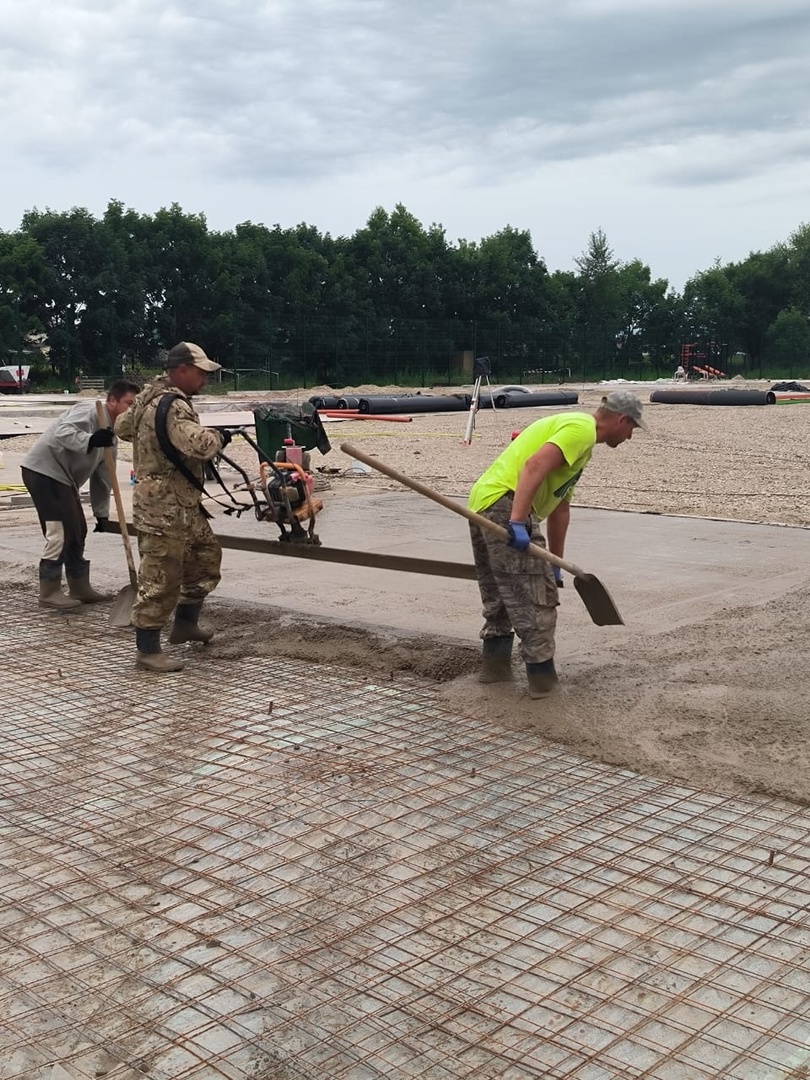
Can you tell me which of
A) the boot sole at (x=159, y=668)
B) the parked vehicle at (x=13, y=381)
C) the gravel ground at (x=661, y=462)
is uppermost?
the parked vehicle at (x=13, y=381)

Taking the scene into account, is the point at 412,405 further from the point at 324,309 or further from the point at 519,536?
the point at 519,536

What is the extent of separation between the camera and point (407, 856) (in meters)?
3.04

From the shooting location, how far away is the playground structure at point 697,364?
46.1m

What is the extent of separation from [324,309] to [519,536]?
3861 centimetres

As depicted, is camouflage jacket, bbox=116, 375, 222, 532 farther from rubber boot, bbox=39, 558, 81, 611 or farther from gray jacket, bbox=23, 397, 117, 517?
rubber boot, bbox=39, 558, 81, 611

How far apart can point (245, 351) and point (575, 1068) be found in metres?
35.2

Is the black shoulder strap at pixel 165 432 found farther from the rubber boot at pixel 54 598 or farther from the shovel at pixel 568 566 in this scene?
the rubber boot at pixel 54 598

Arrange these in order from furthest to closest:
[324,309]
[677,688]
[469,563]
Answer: [324,309] → [469,563] → [677,688]

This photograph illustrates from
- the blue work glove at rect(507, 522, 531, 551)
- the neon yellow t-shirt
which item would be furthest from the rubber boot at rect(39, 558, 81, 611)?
the blue work glove at rect(507, 522, 531, 551)

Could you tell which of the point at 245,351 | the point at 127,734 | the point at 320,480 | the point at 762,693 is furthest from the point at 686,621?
the point at 245,351

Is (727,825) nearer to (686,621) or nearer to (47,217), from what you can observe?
(686,621)

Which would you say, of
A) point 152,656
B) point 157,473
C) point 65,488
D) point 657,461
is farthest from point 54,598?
point 657,461

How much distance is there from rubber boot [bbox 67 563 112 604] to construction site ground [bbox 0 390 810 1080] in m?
0.81

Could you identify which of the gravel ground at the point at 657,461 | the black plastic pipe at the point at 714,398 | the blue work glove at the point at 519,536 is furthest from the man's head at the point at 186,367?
the black plastic pipe at the point at 714,398
